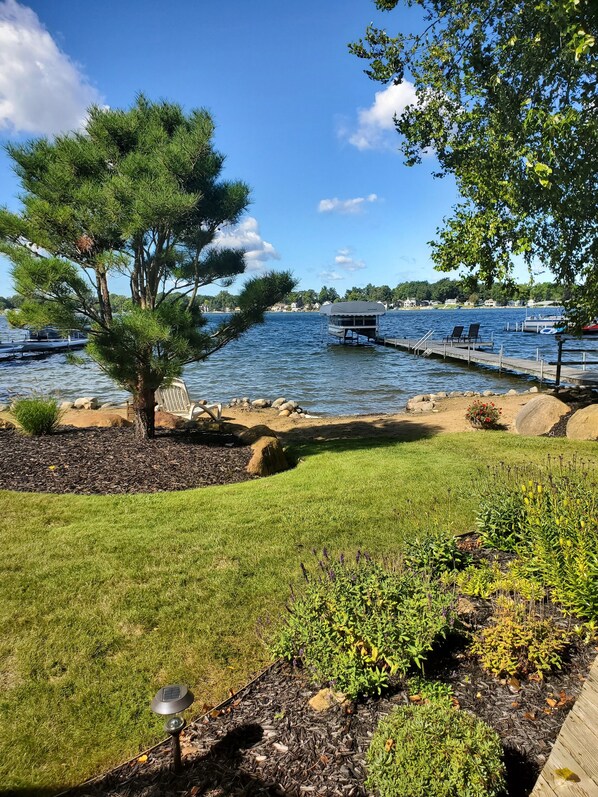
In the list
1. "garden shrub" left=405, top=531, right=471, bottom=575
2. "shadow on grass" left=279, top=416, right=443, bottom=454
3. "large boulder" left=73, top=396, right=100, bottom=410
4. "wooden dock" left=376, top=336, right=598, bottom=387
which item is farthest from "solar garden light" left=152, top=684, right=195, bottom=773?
"large boulder" left=73, top=396, right=100, bottom=410

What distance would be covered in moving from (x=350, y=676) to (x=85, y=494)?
16.7 ft

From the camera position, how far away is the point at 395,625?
2922mm

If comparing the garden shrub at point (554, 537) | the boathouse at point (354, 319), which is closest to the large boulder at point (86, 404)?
the garden shrub at point (554, 537)

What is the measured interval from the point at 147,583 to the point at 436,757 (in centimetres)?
294

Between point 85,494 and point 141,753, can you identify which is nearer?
point 141,753

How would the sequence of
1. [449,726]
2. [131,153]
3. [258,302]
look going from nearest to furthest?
[449,726] → [131,153] → [258,302]

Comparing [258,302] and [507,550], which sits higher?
[258,302]

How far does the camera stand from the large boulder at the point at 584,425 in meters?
9.41

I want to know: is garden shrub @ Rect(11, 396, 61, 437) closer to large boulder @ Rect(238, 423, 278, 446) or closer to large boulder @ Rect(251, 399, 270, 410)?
large boulder @ Rect(238, 423, 278, 446)

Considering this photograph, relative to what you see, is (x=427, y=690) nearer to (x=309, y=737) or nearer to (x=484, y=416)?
(x=309, y=737)

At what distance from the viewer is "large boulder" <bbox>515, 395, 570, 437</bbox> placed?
410 inches

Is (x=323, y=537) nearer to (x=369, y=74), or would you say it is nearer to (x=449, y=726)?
(x=449, y=726)

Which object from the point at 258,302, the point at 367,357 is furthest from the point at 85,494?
the point at 367,357

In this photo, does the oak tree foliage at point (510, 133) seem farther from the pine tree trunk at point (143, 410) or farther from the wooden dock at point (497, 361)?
the wooden dock at point (497, 361)
